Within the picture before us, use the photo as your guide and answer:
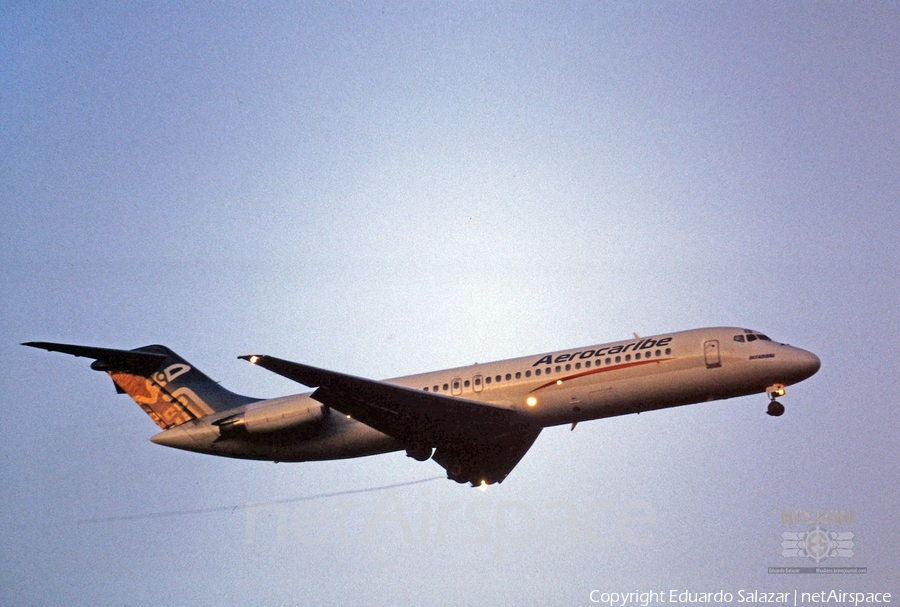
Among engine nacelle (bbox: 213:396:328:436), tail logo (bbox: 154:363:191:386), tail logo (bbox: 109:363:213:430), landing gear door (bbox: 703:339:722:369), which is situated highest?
landing gear door (bbox: 703:339:722:369)

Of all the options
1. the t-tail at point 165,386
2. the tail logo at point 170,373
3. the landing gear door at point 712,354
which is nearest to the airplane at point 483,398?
the landing gear door at point 712,354

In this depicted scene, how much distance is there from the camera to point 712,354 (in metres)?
22.5

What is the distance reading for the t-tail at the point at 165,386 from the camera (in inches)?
1044

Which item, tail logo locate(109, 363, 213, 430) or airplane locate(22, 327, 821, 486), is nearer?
airplane locate(22, 327, 821, 486)

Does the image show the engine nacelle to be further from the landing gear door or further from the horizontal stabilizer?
the landing gear door

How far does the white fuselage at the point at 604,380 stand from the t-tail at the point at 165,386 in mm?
2599

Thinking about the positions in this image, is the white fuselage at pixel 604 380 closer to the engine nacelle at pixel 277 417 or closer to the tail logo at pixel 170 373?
the engine nacelle at pixel 277 417

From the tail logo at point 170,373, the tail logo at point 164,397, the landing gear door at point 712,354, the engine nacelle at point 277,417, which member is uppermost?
the landing gear door at point 712,354

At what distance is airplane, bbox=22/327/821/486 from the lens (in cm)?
2245

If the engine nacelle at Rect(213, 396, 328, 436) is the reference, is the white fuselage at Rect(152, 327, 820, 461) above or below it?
above

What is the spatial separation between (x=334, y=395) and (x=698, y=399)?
8540 millimetres

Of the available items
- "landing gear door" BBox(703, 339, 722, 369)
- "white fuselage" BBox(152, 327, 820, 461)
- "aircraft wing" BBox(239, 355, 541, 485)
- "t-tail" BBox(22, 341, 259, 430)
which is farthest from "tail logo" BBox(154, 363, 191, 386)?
"landing gear door" BBox(703, 339, 722, 369)

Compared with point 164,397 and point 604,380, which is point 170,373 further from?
point 604,380

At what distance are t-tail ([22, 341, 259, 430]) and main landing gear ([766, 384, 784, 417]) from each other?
529 inches
